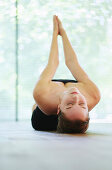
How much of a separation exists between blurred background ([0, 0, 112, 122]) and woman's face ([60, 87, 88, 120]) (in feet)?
5.04

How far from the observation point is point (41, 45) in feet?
10.4

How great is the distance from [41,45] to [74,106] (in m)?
1.70

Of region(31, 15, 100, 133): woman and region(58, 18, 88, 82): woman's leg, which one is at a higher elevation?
region(58, 18, 88, 82): woman's leg

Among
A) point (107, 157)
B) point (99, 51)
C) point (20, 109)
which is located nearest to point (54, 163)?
point (107, 157)

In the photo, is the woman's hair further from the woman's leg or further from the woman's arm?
the woman's leg

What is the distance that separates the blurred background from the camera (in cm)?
312

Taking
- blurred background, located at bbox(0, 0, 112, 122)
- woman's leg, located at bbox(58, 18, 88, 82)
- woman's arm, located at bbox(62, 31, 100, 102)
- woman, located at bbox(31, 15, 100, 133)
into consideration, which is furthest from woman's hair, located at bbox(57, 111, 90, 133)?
blurred background, located at bbox(0, 0, 112, 122)

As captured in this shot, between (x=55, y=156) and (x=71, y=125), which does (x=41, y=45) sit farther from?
(x=55, y=156)

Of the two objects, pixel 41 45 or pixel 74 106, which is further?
pixel 41 45

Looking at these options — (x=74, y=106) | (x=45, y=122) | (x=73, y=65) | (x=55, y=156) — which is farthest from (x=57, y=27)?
(x=55, y=156)

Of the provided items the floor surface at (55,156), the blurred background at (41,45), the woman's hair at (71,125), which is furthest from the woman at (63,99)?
the blurred background at (41,45)

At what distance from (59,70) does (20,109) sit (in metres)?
0.57

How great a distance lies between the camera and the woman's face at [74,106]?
1.58 m

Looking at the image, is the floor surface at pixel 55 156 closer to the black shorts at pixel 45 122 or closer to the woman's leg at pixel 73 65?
the black shorts at pixel 45 122
